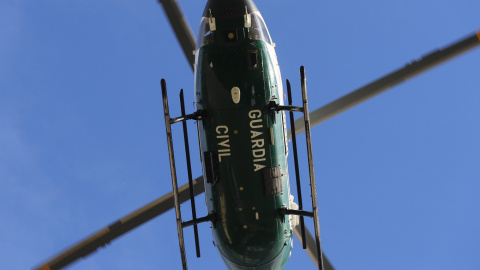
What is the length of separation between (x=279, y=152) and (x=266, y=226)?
1.52 m

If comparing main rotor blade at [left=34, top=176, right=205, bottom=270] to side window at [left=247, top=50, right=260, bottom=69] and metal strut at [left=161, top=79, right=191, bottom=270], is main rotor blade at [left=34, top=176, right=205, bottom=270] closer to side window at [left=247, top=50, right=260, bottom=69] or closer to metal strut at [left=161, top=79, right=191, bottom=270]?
metal strut at [left=161, top=79, right=191, bottom=270]

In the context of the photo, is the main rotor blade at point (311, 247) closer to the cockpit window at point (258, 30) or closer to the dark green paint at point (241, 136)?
the dark green paint at point (241, 136)

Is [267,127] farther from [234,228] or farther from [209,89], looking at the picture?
[234,228]

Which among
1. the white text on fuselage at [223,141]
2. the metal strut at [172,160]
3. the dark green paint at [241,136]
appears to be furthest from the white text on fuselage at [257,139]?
the metal strut at [172,160]

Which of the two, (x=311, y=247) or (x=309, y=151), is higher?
(x=309, y=151)

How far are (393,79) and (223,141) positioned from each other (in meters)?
4.08

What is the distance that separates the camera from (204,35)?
10.9 m

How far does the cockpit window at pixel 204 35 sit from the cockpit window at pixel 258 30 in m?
0.82

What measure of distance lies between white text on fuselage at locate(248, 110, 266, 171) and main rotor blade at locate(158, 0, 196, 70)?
2486 millimetres

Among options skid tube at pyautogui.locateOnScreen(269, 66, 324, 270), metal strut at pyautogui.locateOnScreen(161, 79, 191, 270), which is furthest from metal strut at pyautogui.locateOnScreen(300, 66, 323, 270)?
metal strut at pyautogui.locateOnScreen(161, 79, 191, 270)

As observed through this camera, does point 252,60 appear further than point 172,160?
Yes

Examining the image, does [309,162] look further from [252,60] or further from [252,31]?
[252,31]

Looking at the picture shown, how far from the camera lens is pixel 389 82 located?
11.5m

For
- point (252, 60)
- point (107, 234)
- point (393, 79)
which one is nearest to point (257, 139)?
point (252, 60)
